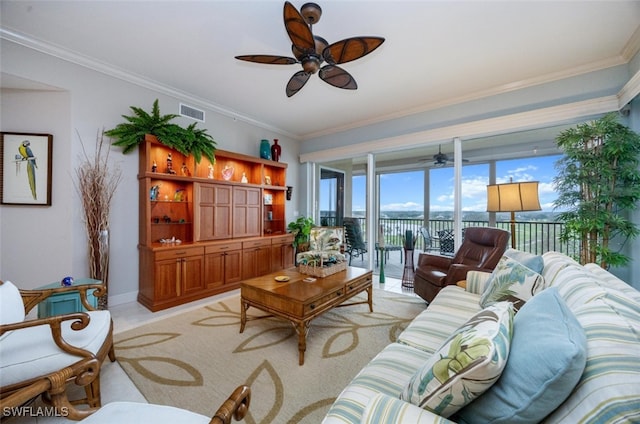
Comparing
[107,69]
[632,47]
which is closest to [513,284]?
[632,47]

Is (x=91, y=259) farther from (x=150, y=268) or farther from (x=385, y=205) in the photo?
(x=385, y=205)

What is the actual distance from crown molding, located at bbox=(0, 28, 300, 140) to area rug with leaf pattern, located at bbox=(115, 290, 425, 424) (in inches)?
118

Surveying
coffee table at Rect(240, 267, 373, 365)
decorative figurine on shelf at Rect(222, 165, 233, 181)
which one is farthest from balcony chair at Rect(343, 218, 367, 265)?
decorative figurine on shelf at Rect(222, 165, 233, 181)

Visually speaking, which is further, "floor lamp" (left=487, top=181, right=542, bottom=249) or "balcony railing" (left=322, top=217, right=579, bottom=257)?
"balcony railing" (left=322, top=217, right=579, bottom=257)

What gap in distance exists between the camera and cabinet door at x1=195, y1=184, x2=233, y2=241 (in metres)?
3.70

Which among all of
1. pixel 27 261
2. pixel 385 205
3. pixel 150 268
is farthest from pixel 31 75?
pixel 385 205

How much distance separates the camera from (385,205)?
5008mm

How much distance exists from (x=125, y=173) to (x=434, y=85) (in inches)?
165

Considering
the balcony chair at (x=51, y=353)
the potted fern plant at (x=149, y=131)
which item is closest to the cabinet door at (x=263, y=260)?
the potted fern plant at (x=149, y=131)

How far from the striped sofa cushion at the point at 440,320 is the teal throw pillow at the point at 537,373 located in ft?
2.18

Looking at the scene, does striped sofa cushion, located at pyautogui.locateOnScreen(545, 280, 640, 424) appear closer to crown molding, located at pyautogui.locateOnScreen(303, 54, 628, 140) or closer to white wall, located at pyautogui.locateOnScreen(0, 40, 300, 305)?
crown molding, located at pyautogui.locateOnScreen(303, 54, 628, 140)

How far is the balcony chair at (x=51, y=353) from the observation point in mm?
1073

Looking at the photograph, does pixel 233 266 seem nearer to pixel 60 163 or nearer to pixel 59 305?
pixel 59 305

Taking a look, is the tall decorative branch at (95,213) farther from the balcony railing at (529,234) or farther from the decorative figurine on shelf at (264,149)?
the balcony railing at (529,234)
